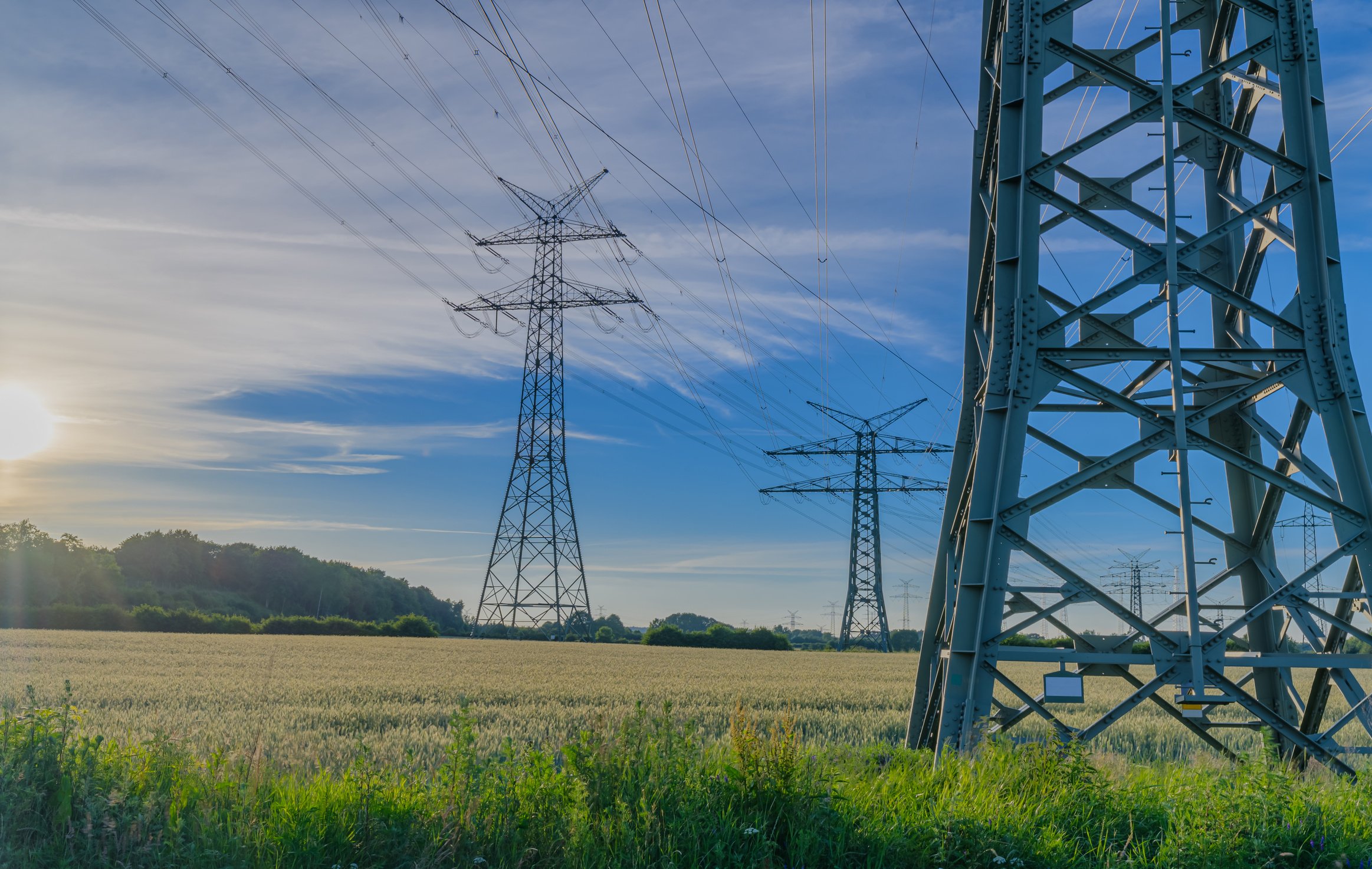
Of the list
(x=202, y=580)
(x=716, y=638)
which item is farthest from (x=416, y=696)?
(x=202, y=580)

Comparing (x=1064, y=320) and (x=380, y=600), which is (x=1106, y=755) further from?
(x=380, y=600)

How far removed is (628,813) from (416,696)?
12233 mm

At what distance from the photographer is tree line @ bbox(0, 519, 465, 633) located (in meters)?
71.8

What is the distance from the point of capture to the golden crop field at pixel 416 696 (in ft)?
34.3

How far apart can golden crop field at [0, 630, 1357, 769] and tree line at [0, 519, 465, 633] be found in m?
41.9

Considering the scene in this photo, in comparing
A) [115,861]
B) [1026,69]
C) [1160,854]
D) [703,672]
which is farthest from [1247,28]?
[703,672]

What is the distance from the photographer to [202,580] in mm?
98625

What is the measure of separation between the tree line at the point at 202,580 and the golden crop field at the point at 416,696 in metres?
41.9

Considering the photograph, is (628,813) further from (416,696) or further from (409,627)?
(409,627)

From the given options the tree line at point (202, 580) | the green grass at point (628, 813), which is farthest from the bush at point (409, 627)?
the green grass at point (628, 813)

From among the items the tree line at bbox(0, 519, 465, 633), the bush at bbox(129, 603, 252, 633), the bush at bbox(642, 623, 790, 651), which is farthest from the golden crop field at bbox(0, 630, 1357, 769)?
the tree line at bbox(0, 519, 465, 633)

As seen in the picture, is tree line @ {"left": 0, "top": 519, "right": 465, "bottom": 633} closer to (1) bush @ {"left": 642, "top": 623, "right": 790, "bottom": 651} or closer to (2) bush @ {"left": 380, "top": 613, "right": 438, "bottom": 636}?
(2) bush @ {"left": 380, "top": 613, "right": 438, "bottom": 636}

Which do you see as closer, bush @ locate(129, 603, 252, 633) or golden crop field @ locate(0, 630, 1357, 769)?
golden crop field @ locate(0, 630, 1357, 769)

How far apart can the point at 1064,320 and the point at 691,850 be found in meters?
6.28
